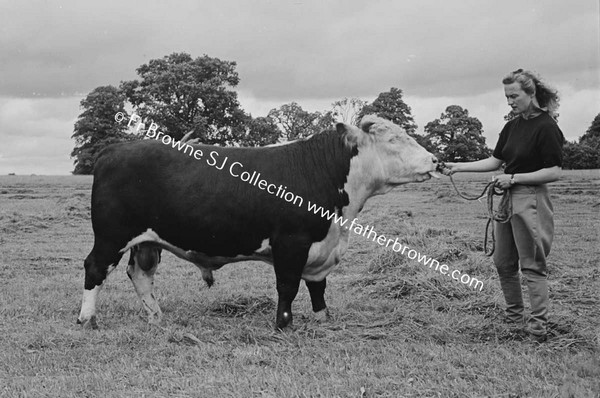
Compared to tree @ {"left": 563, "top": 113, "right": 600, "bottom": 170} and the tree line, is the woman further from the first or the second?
tree @ {"left": 563, "top": 113, "right": 600, "bottom": 170}

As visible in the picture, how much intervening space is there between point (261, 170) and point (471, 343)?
2404mm

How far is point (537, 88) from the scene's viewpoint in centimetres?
532

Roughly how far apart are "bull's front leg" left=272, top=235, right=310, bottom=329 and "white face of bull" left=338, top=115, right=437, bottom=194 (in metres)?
0.97

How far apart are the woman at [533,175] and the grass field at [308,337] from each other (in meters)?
0.44

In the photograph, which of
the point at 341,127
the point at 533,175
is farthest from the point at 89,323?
the point at 533,175

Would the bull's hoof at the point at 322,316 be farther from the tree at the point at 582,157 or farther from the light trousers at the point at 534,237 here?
the tree at the point at 582,157

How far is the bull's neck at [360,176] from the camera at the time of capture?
5.99 m

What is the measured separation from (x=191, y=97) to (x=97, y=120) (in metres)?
6.70

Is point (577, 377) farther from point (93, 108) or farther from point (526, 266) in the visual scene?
point (93, 108)

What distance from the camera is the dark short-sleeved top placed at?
203 inches

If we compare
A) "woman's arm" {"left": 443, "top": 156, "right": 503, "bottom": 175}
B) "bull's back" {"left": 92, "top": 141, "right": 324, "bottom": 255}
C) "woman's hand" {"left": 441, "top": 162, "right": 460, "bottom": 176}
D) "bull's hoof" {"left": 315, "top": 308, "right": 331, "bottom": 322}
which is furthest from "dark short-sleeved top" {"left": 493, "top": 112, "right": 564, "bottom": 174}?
"bull's hoof" {"left": 315, "top": 308, "right": 331, "bottom": 322}

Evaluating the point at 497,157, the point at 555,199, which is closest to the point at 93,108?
the point at 555,199

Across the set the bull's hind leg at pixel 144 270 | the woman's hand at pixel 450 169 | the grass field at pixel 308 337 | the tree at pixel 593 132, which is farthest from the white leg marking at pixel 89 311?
the tree at pixel 593 132

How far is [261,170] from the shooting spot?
5.90 meters
